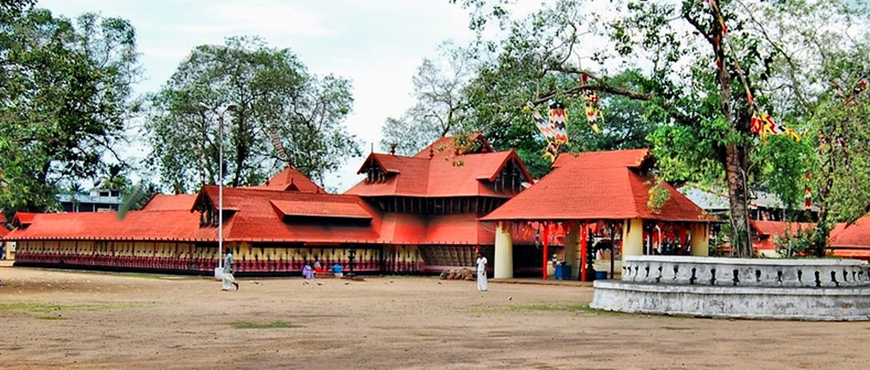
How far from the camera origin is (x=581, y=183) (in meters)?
42.7

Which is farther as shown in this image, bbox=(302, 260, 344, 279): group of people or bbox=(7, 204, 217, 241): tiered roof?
bbox=(7, 204, 217, 241): tiered roof

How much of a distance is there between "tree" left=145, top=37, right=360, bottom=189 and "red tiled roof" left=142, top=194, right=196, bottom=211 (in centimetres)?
341

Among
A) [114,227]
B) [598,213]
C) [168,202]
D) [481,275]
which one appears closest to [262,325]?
[481,275]

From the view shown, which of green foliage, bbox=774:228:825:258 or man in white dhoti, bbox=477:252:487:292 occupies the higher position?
green foliage, bbox=774:228:825:258

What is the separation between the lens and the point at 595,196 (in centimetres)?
4141

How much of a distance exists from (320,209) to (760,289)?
29.1 metres

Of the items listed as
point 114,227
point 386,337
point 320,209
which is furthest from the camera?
point 114,227

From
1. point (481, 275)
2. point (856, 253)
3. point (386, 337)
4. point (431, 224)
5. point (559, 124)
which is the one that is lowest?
point (386, 337)

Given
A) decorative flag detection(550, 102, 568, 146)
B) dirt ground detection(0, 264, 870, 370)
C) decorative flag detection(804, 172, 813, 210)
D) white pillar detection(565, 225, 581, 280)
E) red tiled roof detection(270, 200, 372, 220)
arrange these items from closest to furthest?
1. dirt ground detection(0, 264, 870, 370)
2. decorative flag detection(804, 172, 813, 210)
3. decorative flag detection(550, 102, 568, 146)
4. white pillar detection(565, 225, 581, 280)
5. red tiled roof detection(270, 200, 372, 220)

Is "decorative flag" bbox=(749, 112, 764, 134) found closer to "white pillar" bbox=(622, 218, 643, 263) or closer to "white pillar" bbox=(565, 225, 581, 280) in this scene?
"white pillar" bbox=(622, 218, 643, 263)

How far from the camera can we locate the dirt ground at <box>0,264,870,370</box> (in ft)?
42.4

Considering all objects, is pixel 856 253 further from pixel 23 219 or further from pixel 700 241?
pixel 23 219

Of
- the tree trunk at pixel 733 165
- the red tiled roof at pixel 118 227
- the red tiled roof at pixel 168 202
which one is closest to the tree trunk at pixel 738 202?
the tree trunk at pixel 733 165

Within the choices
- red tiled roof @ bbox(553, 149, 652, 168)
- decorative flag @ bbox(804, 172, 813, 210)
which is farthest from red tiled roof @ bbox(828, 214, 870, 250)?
decorative flag @ bbox(804, 172, 813, 210)
